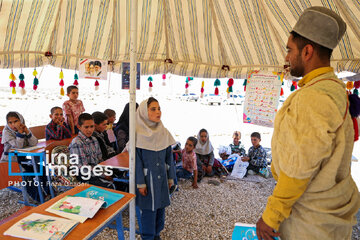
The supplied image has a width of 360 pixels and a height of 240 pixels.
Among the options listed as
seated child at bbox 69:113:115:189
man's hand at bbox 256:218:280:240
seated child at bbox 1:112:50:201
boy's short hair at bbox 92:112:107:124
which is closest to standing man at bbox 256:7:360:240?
man's hand at bbox 256:218:280:240

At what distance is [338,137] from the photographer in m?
0.96

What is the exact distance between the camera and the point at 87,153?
2.80 m

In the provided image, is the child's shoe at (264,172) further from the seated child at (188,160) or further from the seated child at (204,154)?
the seated child at (188,160)

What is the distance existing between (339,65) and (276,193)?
252cm

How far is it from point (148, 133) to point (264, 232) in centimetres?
136

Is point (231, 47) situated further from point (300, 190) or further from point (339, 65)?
point (300, 190)

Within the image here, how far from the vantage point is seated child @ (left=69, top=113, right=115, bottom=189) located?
2.71m

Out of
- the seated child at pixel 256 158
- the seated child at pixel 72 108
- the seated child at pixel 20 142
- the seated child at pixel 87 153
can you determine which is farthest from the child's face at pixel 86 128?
the seated child at pixel 256 158

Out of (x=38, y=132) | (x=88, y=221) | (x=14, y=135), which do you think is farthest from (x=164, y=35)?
(x=88, y=221)

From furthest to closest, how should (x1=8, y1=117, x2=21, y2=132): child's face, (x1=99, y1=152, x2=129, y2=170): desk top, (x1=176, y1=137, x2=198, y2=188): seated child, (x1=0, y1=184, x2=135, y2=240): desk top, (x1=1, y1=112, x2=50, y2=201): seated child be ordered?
(x1=176, y1=137, x2=198, y2=188): seated child, (x1=8, y1=117, x2=21, y2=132): child's face, (x1=1, y1=112, x2=50, y2=201): seated child, (x1=99, y1=152, x2=129, y2=170): desk top, (x1=0, y1=184, x2=135, y2=240): desk top

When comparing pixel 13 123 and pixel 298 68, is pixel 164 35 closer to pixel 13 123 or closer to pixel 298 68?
pixel 13 123

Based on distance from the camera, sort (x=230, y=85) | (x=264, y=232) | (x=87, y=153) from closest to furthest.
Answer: (x=264, y=232), (x=87, y=153), (x=230, y=85)

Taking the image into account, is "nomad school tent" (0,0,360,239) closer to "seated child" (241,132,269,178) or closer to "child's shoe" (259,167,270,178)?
"seated child" (241,132,269,178)

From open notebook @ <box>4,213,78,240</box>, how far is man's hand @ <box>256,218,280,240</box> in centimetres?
103
